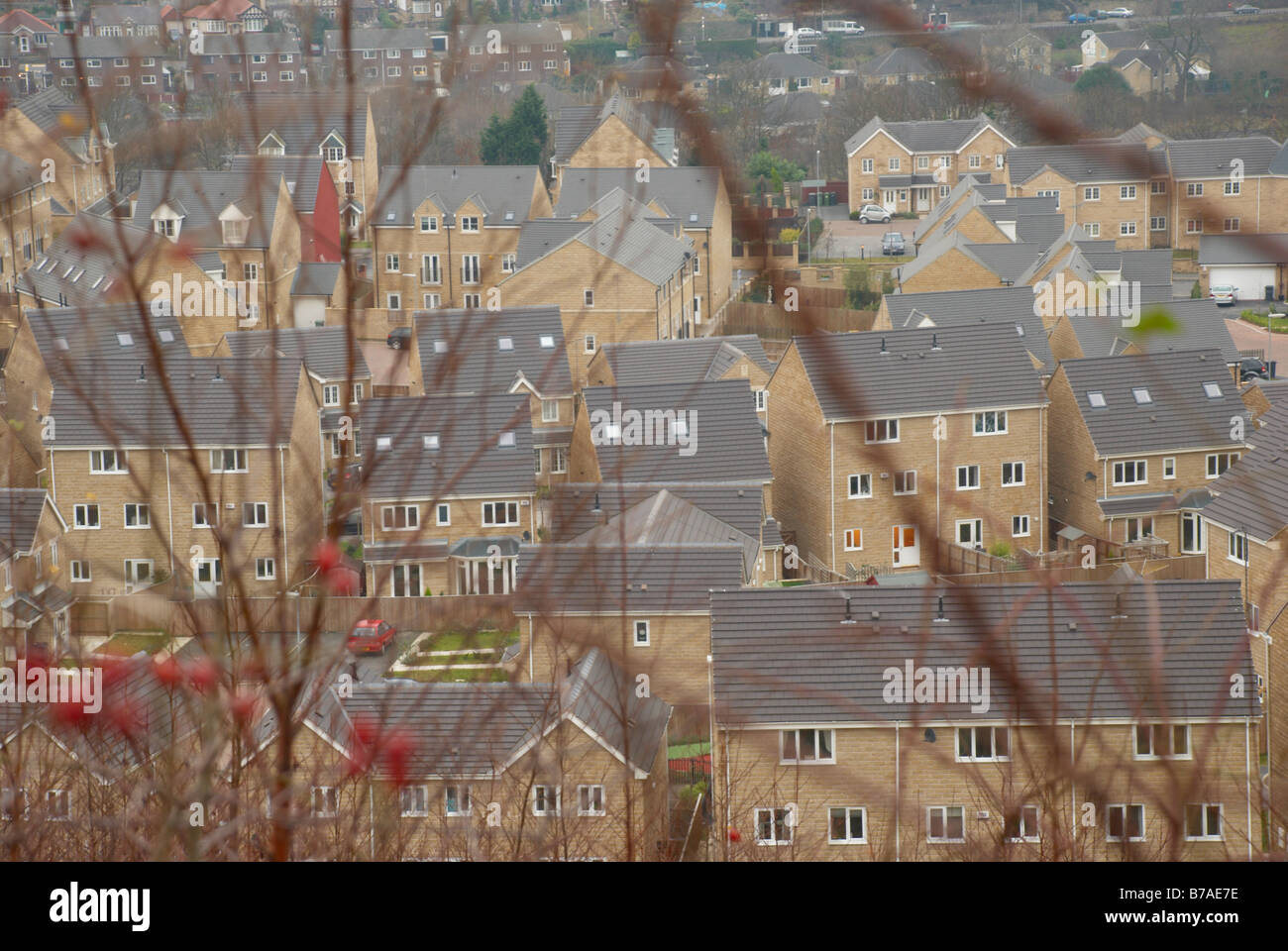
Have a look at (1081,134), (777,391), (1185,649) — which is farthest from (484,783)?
(777,391)

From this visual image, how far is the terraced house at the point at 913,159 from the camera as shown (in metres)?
40.6

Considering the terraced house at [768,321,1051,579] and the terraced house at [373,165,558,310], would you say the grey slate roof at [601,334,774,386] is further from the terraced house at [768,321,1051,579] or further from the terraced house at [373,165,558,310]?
the terraced house at [373,165,558,310]

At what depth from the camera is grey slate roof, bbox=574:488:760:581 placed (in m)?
15.9

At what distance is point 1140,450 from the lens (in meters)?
19.3

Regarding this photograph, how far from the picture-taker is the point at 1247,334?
97.6 ft

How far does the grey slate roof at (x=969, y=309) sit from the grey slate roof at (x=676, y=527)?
24.8ft

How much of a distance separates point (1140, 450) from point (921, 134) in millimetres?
23394

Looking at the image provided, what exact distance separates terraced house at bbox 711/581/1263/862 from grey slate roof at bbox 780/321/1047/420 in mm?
7027

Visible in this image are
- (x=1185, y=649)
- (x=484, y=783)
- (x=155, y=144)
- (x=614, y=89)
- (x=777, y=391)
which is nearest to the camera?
(x=614, y=89)

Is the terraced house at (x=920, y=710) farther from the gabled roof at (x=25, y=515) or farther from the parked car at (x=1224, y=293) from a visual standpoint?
the parked car at (x=1224, y=293)

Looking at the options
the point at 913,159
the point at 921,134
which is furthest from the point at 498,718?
the point at 921,134

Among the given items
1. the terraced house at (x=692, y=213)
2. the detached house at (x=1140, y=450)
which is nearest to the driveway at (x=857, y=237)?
the terraced house at (x=692, y=213)
